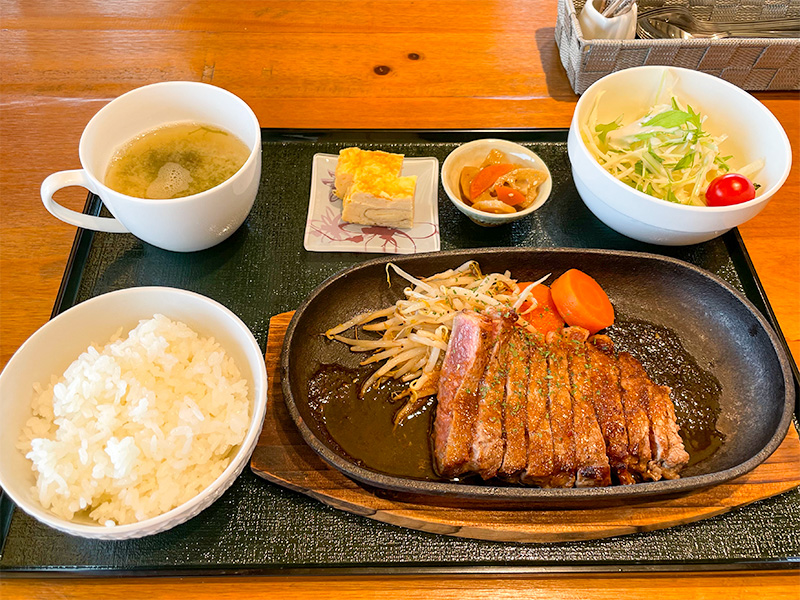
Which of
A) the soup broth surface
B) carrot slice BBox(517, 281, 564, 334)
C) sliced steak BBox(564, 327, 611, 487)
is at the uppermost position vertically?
the soup broth surface

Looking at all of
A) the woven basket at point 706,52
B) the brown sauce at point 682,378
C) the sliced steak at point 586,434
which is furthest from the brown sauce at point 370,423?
the woven basket at point 706,52

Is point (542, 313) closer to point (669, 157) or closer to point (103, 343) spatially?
point (669, 157)

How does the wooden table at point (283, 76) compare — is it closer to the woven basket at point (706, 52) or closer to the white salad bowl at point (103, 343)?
the woven basket at point (706, 52)

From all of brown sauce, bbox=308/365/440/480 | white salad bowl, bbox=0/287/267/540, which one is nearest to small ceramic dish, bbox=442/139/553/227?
brown sauce, bbox=308/365/440/480

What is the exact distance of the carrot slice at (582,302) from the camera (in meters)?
2.17

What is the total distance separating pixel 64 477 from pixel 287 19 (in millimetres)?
2976

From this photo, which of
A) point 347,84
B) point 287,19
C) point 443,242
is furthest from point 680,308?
point 287,19

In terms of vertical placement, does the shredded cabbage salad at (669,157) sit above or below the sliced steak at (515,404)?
above

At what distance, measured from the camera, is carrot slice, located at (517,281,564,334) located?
2.20 m

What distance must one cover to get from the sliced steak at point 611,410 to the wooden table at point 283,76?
0.92m

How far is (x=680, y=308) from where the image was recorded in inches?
89.2

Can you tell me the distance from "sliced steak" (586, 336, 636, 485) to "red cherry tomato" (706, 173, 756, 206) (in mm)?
870

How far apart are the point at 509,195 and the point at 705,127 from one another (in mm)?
1016

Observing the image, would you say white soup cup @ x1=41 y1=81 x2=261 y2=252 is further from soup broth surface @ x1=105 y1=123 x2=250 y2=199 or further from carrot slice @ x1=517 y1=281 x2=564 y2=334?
carrot slice @ x1=517 y1=281 x2=564 y2=334
